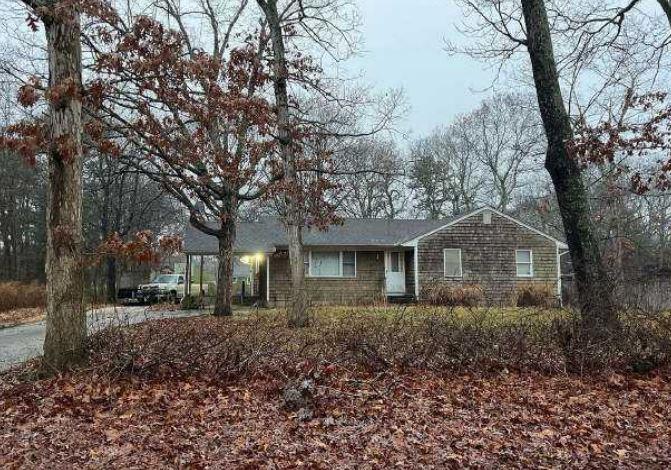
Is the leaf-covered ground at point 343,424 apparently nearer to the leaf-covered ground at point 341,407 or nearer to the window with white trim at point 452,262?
the leaf-covered ground at point 341,407

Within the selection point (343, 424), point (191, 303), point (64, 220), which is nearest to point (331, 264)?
point (191, 303)

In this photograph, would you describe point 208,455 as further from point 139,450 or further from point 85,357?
point 85,357

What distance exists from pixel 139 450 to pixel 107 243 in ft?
9.33

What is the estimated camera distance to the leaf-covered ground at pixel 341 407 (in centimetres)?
459

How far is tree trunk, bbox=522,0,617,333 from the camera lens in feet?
29.0

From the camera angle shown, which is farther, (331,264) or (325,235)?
(325,235)

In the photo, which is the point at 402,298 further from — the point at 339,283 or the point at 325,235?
the point at 325,235

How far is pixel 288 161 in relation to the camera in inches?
470

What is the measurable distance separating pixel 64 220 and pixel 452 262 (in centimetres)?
1823

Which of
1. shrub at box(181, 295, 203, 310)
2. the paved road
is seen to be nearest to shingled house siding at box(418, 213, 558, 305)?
shrub at box(181, 295, 203, 310)

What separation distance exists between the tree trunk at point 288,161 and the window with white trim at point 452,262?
11846mm

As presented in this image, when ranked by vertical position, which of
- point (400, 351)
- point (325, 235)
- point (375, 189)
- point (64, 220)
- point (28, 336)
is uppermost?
point (375, 189)

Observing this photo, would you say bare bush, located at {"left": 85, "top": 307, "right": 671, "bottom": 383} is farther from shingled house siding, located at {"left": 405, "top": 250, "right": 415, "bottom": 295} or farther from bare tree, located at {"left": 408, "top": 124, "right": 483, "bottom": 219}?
bare tree, located at {"left": 408, "top": 124, "right": 483, "bottom": 219}

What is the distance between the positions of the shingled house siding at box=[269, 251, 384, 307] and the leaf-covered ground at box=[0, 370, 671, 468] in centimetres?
1537
